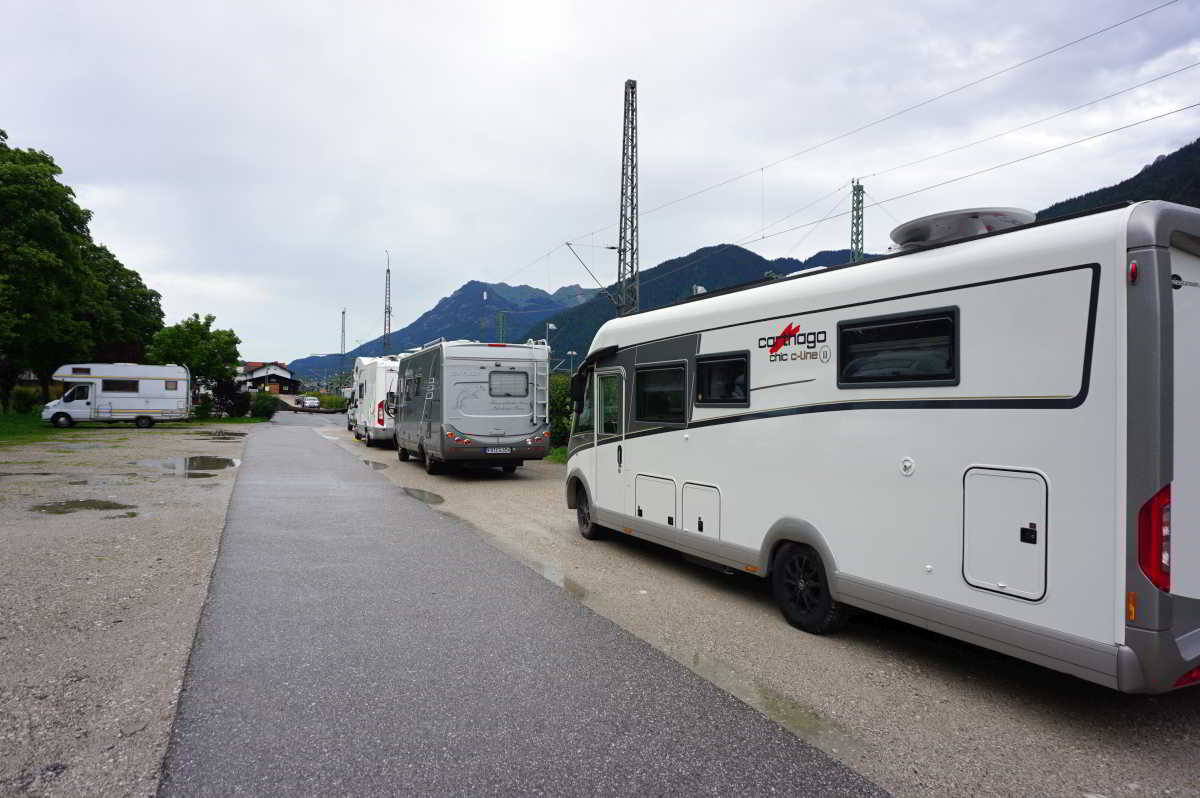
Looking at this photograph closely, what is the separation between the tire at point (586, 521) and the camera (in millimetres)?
8906

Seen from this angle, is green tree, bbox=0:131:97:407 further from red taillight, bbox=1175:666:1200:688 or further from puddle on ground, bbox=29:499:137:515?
red taillight, bbox=1175:666:1200:688

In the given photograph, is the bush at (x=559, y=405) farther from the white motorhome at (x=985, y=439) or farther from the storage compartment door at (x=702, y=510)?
the white motorhome at (x=985, y=439)

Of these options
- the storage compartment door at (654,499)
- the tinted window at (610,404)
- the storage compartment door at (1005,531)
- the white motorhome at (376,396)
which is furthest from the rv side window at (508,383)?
the storage compartment door at (1005,531)

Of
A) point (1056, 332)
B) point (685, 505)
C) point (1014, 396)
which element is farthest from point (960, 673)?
point (685, 505)

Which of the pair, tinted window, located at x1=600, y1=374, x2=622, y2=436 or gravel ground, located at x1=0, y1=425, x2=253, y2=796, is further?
tinted window, located at x1=600, y1=374, x2=622, y2=436

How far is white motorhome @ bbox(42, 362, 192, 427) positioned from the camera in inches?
1319

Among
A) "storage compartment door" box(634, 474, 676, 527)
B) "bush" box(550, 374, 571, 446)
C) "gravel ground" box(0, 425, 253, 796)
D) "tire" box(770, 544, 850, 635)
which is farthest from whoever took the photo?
"bush" box(550, 374, 571, 446)

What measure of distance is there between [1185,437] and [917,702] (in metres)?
1.96

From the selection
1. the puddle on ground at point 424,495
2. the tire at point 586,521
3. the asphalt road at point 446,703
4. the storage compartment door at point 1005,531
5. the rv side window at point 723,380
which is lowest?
the puddle on ground at point 424,495

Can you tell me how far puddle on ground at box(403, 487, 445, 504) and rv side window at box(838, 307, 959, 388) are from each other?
864 centimetres

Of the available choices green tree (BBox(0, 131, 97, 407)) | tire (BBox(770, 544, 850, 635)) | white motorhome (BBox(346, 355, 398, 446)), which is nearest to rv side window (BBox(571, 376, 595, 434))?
tire (BBox(770, 544, 850, 635))

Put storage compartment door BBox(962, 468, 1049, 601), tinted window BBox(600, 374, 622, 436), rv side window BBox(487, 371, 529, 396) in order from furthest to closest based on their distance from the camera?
rv side window BBox(487, 371, 529, 396)
tinted window BBox(600, 374, 622, 436)
storage compartment door BBox(962, 468, 1049, 601)

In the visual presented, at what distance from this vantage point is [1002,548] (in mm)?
4035

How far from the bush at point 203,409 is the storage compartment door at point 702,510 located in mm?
48694
